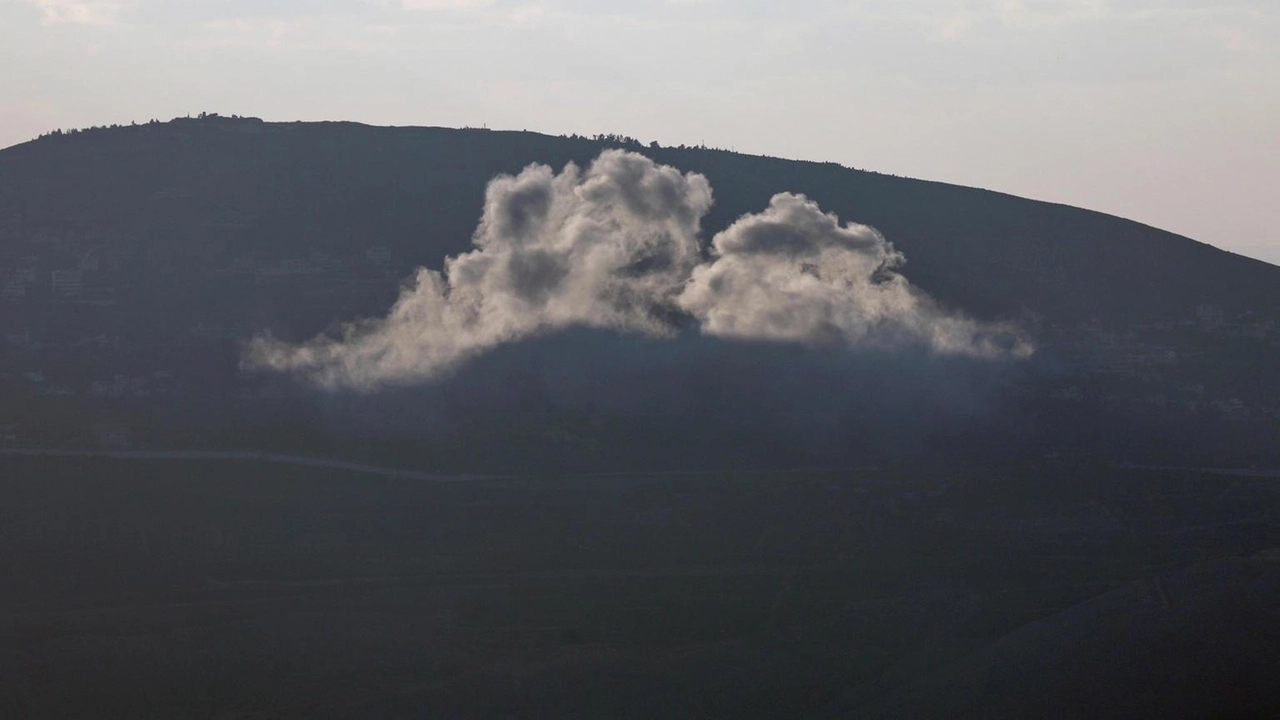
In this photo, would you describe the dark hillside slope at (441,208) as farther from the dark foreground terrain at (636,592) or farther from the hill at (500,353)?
the dark foreground terrain at (636,592)

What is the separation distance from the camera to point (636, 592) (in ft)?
320

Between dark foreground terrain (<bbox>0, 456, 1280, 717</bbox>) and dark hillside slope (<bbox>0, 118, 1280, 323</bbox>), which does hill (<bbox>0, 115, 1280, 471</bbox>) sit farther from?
dark foreground terrain (<bbox>0, 456, 1280, 717</bbox>)

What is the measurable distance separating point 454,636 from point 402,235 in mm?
83436

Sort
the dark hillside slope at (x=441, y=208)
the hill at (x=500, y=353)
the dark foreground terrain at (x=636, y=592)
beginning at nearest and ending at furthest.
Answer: the dark foreground terrain at (x=636, y=592) < the hill at (x=500, y=353) < the dark hillside slope at (x=441, y=208)

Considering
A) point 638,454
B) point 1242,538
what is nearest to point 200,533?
point 638,454

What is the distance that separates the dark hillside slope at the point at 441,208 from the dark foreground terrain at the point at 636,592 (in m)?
47.5

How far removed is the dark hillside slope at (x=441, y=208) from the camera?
16262 centimetres

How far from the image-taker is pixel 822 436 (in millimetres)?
125250

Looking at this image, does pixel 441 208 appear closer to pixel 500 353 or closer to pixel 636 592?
pixel 500 353

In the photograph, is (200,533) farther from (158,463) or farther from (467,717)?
(467,717)

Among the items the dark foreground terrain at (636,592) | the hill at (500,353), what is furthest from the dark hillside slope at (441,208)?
the dark foreground terrain at (636,592)

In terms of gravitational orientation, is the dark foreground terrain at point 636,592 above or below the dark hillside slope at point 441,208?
below

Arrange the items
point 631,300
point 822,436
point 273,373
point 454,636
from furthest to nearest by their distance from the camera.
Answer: point 631,300 < point 273,373 < point 822,436 < point 454,636

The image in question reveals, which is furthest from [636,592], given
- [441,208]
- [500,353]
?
[441,208]
